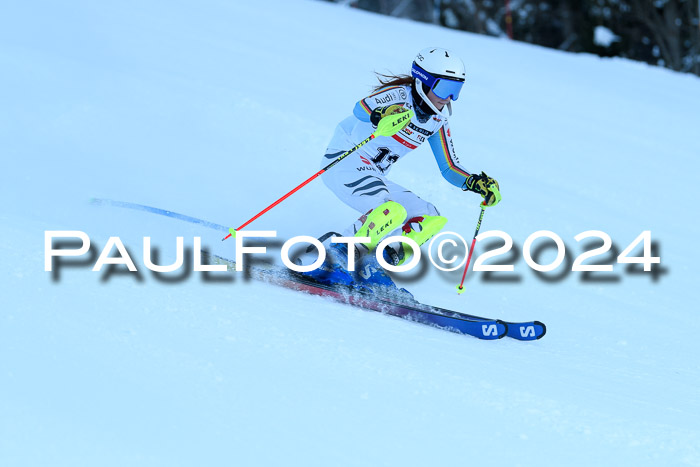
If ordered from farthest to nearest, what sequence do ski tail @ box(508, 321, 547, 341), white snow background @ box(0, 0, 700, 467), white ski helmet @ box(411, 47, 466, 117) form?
ski tail @ box(508, 321, 547, 341)
white ski helmet @ box(411, 47, 466, 117)
white snow background @ box(0, 0, 700, 467)

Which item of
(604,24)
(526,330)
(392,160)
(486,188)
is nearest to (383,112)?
(392,160)

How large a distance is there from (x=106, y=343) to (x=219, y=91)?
4233 mm

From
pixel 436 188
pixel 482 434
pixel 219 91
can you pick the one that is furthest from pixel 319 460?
pixel 219 91

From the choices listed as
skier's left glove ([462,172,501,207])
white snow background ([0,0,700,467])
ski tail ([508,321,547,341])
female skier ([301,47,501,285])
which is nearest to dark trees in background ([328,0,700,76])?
white snow background ([0,0,700,467])

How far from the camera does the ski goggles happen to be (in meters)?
4.11

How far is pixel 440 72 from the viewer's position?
4090 mm

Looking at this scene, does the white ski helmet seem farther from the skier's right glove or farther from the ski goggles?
the skier's right glove

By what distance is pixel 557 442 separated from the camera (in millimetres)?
3125

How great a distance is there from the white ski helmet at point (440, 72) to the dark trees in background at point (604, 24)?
906 centimetres

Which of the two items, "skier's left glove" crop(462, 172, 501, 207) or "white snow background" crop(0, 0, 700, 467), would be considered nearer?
"white snow background" crop(0, 0, 700, 467)

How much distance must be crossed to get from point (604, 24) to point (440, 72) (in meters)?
14.2

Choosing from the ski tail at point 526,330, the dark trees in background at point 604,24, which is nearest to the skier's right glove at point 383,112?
the ski tail at point 526,330

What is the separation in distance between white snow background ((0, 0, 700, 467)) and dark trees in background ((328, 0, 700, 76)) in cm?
371

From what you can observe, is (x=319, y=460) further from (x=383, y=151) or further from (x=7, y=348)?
(x=383, y=151)
